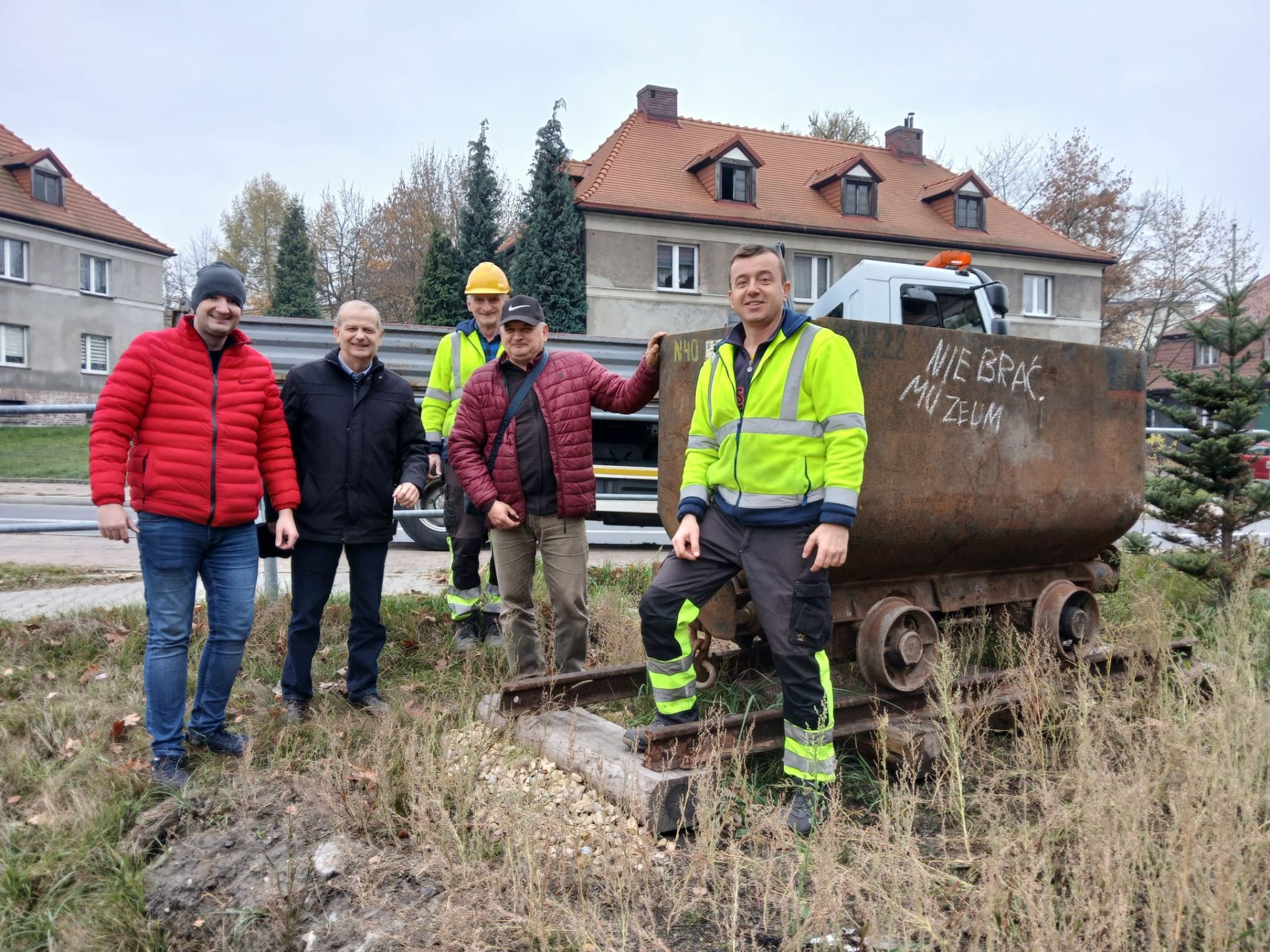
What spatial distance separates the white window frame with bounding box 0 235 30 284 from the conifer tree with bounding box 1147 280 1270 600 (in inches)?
1266

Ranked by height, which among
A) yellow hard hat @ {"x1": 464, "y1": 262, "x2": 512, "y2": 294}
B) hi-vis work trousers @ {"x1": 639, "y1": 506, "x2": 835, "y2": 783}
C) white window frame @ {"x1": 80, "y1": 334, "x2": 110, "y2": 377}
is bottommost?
hi-vis work trousers @ {"x1": 639, "y1": 506, "x2": 835, "y2": 783}

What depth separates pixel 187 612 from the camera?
3592 mm

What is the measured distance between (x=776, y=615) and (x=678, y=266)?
22.3 m

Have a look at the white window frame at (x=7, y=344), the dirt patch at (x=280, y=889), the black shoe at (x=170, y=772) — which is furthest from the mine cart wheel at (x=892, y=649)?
the white window frame at (x=7, y=344)

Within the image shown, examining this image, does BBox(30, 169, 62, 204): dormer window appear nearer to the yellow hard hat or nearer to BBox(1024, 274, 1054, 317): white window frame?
BBox(1024, 274, 1054, 317): white window frame

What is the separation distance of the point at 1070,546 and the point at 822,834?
8.17 feet

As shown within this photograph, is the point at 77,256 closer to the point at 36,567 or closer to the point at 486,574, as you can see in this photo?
the point at 36,567

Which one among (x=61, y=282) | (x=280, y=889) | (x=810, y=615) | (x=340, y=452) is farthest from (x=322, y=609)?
(x=61, y=282)

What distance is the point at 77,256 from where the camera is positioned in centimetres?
3050

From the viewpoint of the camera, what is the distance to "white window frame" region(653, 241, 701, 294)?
2427 cm

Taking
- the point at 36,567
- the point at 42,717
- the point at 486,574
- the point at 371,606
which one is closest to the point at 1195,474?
the point at 486,574

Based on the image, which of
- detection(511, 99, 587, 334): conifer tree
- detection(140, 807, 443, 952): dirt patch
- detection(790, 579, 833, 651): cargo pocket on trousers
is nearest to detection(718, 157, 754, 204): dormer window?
detection(511, 99, 587, 334): conifer tree

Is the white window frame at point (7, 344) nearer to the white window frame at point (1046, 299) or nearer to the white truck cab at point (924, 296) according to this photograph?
the white truck cab at point (924, 296)

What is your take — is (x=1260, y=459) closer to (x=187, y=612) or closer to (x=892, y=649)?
(x=892, y=649)
